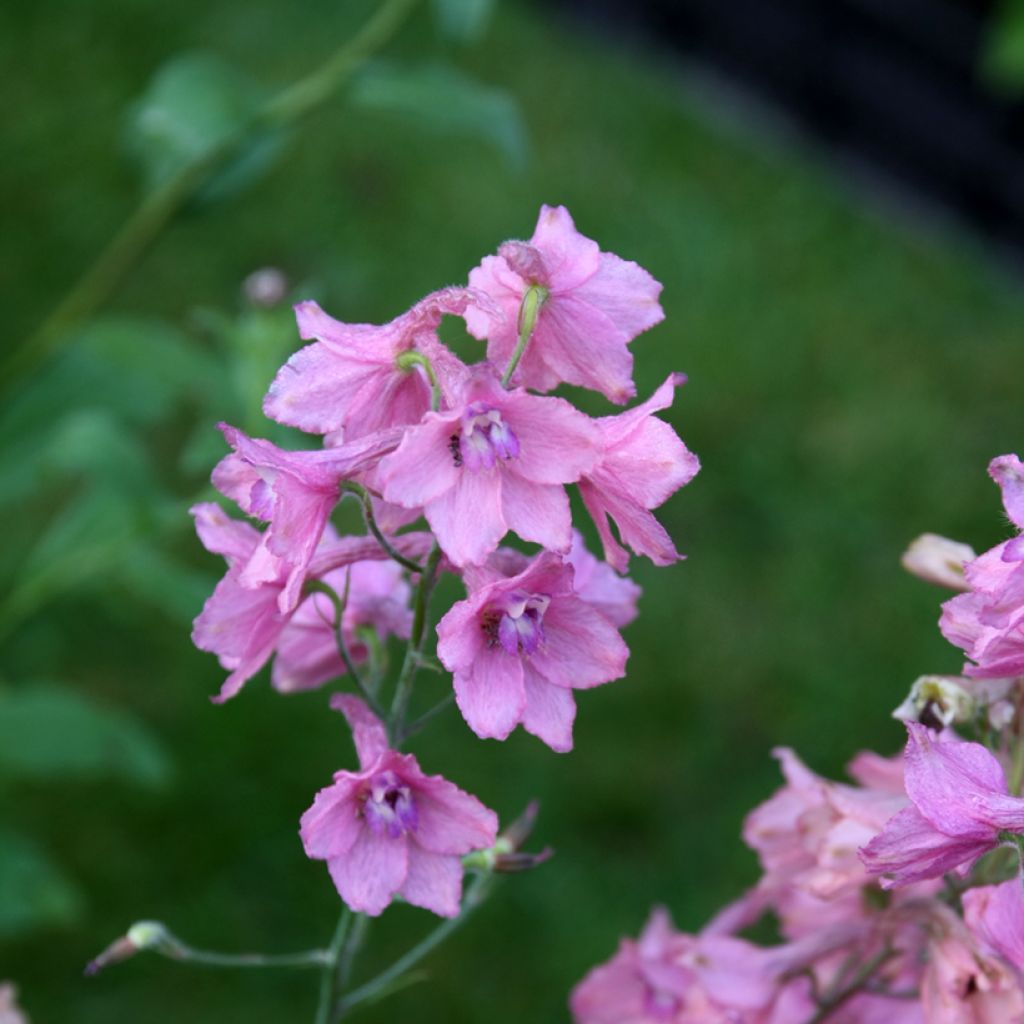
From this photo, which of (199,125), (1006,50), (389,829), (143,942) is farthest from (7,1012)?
(1006,50)

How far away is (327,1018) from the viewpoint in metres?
1.02

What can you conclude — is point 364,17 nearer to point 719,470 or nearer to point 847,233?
point 847,233

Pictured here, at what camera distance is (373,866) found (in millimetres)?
925

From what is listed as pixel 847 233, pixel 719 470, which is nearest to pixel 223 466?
pixel 719 470

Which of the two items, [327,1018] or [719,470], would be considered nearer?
[327,1018]

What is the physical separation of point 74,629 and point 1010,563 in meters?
2.45

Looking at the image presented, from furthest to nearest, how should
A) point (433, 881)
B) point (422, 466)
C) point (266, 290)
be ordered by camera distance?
point (266, 290) → point (433, 881) → point (422, 466)

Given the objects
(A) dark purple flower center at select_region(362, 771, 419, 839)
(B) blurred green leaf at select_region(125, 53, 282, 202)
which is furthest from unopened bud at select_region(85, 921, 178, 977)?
(B) blurred green leaf at select_region(125, 53, 282, 202)

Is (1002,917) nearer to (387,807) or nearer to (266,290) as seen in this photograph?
(387,807)

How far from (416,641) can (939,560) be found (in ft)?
1.19

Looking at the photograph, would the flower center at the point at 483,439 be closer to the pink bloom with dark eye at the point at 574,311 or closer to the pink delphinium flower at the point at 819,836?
the pink bloom with dark eye at the point at 574,311

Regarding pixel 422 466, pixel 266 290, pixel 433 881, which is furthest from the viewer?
pixel 266 290

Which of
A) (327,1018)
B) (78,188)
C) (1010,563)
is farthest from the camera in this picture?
(78,188)

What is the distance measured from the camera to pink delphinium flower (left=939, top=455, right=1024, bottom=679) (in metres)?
0.85
